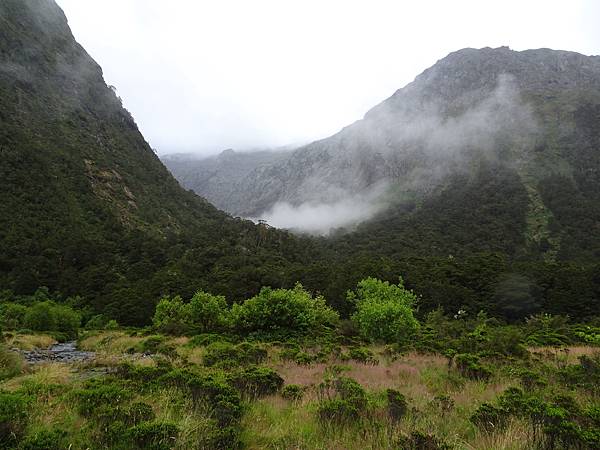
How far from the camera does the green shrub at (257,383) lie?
1014 centimetres

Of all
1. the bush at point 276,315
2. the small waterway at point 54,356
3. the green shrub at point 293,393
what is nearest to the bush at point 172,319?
the bush at point 276,315

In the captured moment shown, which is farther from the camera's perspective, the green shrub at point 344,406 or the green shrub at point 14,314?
the green shrub at point 14,314

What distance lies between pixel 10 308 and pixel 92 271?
27.7 meters

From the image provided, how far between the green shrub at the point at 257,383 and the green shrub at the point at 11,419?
15.8ft

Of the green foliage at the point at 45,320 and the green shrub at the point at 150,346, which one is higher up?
the green shrub at the point at 150,346

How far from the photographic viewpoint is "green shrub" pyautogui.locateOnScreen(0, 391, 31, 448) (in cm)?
576

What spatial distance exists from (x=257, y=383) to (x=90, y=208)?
103728 millimetres

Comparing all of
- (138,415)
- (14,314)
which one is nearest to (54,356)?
(138,415)

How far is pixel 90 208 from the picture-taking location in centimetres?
10019

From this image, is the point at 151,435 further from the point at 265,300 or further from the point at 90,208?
the point at 90,208

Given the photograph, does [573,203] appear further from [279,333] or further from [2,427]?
[2,427]

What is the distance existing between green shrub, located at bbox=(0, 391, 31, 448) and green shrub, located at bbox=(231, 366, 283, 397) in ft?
15.8

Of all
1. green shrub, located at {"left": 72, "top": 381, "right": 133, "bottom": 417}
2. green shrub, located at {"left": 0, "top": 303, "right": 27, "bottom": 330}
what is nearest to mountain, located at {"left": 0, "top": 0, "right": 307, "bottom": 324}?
green shrub, located at {"left": 0, "top": 303, "right": 27, "bottom": 330}

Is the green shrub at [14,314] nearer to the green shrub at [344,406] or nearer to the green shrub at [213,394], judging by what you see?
the green shrub at [213,394]
